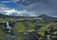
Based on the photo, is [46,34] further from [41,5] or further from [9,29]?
[9,29]

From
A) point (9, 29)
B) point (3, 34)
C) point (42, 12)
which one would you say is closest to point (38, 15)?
point (42, 12)

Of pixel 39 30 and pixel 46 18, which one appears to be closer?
pixel 46 18

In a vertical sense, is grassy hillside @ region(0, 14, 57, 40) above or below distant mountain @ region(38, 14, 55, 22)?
below

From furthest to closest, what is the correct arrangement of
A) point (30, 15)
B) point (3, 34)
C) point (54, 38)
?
point (3, 34) → point (30, 15) → point (54, 38)

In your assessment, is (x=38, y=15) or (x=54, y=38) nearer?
(x=54, y=38)

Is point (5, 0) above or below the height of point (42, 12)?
above

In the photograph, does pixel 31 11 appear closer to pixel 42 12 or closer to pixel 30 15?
pixel 30 15

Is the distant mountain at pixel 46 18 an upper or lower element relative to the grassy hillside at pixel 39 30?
upper

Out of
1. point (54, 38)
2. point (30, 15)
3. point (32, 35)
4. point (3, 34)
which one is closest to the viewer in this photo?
point (54, 38)

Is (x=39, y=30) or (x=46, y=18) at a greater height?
(x=46, y=18)

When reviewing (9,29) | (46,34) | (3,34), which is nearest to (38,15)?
(46,34)

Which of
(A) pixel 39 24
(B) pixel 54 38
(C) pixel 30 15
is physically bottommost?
(B) pixel 54 38
